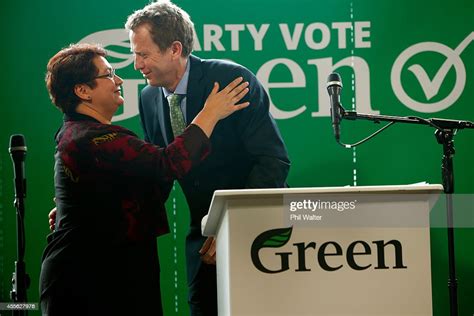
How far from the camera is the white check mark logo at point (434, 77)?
3918 millimetres

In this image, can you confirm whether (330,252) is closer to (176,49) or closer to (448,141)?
(448,141)

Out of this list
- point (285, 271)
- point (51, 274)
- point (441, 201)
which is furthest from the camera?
point (441, 201)

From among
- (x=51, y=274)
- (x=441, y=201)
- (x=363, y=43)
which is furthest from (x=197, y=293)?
(x=363, y=43)

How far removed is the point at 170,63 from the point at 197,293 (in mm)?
1211

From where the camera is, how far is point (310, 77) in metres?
3.91

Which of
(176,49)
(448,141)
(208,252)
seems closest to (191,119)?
(176,49)

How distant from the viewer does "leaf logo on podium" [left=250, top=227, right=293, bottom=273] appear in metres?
2.00

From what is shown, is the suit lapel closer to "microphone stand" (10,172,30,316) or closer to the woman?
the woman

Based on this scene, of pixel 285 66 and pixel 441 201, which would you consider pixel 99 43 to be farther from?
pixel 441 201

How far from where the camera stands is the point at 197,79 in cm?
375

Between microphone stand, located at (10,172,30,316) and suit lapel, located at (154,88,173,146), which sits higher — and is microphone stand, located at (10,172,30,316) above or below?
below

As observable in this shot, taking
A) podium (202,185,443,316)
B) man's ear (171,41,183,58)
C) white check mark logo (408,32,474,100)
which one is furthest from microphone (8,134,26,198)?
white check mark logo (408,32,474,100)

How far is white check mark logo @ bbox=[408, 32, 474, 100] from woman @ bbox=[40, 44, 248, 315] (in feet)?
4.32

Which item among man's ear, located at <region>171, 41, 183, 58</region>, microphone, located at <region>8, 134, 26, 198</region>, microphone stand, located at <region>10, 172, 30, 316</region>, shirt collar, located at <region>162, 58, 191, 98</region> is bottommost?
microphone stand, located at <region>10, 172, 30, 316</region>
